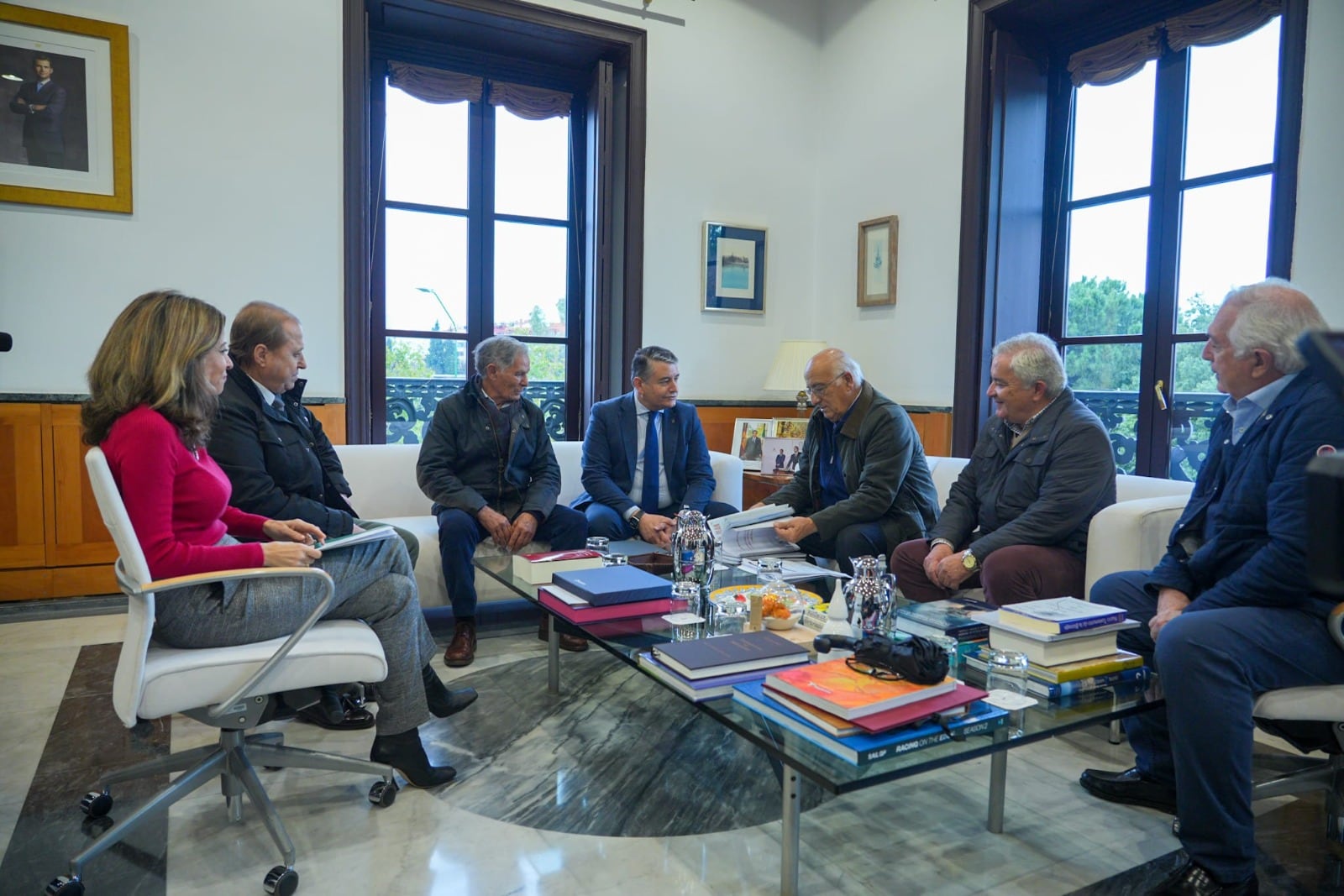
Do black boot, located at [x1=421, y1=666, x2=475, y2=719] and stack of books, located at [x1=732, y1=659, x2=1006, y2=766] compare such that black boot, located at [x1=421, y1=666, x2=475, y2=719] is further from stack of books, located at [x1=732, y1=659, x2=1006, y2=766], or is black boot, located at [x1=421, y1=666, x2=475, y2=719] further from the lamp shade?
A: the lamp shade

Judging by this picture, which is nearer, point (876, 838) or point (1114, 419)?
point (876, 838)

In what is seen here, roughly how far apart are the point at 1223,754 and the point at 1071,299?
3.09 m

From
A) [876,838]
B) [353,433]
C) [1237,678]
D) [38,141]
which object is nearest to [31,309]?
[38,141]

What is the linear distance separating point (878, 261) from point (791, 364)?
73 cm

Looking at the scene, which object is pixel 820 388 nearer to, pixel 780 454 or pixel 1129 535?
pixel 1129 535

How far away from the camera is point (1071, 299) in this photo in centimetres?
429

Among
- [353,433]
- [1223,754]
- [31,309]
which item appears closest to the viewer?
[1223,754]

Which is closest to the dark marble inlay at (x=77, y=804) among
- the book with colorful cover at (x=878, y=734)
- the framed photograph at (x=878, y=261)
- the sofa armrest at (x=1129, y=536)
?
the book with colorful cover at (x=878, y=734)

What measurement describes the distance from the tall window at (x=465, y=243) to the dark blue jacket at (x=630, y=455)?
136 centimetres

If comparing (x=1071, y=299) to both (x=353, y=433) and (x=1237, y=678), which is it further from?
(x=353, y=433)

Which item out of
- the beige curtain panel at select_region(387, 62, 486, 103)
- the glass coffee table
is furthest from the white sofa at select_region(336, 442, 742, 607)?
the beige curtain panel at select_region(387, 62, 486, 103)

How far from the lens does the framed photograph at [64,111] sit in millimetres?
3604

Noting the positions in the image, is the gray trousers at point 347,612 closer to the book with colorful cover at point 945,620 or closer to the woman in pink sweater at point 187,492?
the woman in pink sweater at point 187,492

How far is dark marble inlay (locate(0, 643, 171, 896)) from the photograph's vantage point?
1.69m
